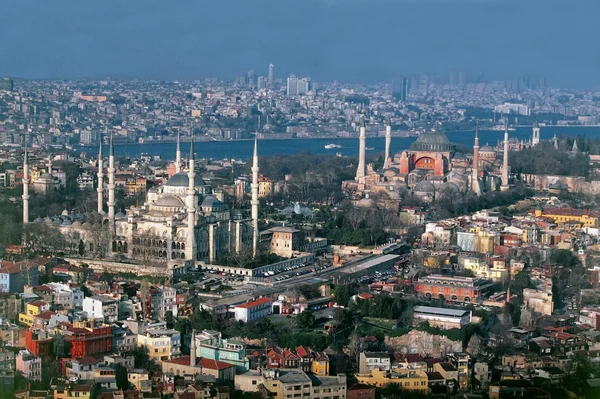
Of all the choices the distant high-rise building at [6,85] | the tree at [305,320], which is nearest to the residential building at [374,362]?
the tree at [305,320]

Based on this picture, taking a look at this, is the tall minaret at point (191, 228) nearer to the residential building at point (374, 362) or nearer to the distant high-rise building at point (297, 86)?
the residential building at point (374, 362)

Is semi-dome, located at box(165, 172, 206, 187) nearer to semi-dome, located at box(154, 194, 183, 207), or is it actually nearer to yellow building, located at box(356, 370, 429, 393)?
semi-dome, located at box(154, 194, 183, 207)

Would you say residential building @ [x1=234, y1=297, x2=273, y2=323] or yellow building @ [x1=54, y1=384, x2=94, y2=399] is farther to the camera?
residential building @ [x1=234, y1=297, x2=273, y2=323]

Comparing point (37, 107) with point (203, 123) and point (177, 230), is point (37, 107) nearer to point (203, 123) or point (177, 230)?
point (203, 123)

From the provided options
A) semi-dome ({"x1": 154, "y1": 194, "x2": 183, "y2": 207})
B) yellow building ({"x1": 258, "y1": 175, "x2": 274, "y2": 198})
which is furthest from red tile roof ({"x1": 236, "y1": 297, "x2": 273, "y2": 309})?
yellow building ({"x1": 258, "y1": 175, "x2": 274, "y2": 198})

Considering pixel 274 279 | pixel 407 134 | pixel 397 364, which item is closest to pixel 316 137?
pixel 407 134

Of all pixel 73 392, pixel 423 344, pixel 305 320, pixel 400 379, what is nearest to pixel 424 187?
pixel 305 320
